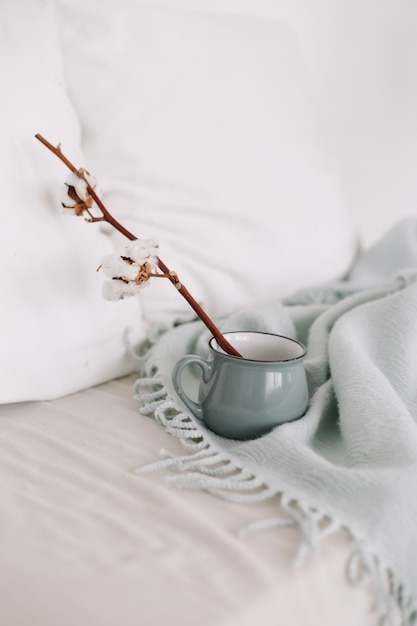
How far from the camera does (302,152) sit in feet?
3.48

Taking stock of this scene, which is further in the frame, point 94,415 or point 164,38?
point 164,38

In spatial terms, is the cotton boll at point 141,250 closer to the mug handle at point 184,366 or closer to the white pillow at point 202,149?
the mug handle at point 184,366

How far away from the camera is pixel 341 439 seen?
26.3 inches

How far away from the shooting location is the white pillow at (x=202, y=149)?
2.85 ft

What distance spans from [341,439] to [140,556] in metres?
0.27

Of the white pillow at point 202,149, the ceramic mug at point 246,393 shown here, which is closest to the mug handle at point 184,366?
the ceramic mug at point 246,393

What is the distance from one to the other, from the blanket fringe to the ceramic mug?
0.03 m

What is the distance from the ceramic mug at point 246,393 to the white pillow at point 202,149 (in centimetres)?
25

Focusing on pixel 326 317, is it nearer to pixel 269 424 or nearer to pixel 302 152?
pixel 269 424

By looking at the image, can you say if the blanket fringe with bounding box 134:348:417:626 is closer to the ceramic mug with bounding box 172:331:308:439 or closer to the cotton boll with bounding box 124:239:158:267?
the ceramic mug with bounding box 172:331:308:439

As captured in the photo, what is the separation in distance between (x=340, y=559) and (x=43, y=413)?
1.21 feet

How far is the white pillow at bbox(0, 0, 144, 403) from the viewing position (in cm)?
70

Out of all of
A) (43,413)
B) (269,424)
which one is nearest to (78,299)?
(43,413)

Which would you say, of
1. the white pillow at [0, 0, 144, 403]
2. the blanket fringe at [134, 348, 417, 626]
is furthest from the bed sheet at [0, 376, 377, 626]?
the white pillow at [0, 0, 144, 403]
